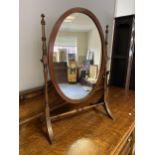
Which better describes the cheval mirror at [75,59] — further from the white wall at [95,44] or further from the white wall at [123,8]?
the white wall at [123,8]

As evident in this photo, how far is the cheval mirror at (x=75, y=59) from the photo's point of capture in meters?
0.99

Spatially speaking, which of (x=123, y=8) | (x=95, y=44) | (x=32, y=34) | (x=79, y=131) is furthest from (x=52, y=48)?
(x=123, y=8)

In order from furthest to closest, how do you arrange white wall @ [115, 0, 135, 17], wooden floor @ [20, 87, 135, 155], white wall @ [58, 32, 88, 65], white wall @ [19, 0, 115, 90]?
white wall @ [115, 0, 135, 17] → white wall @ [58, 32, 88, 65] → white wall @ [19, 0, 115, 90] → wooden floor @ [20, 87, 135, 155]

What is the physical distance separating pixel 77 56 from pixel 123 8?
1321 mm

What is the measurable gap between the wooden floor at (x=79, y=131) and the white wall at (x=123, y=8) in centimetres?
128

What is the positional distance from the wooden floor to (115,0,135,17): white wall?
1.28 m

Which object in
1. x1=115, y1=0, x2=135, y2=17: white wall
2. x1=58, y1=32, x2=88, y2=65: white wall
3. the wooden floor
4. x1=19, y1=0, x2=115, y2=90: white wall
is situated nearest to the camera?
the wooden floor

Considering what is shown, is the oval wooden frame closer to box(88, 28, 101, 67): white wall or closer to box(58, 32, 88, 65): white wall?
box(88, 28, 101, 67): white wall

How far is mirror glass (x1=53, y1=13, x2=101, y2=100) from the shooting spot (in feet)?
3.45

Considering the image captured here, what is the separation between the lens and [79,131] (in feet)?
3.54

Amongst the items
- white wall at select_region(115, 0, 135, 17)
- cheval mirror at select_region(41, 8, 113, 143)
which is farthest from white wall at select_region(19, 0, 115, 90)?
white wall at select_region(115, 0, 135, 17)

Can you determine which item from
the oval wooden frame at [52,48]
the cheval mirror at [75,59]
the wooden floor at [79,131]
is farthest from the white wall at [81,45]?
the wooden floor at [79,131]

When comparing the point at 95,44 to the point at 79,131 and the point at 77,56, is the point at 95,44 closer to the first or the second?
the point at 77,56
